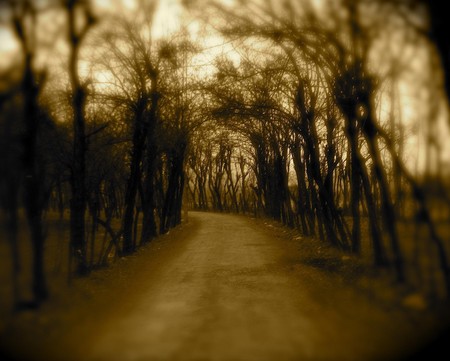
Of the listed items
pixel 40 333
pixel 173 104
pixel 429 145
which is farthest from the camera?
pixel 173 104

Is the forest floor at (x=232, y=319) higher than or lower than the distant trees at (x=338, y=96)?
lower

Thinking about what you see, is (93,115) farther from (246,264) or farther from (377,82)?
(377,82)

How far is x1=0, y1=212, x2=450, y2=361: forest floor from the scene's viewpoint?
641 cm

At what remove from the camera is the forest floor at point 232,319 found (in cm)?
641

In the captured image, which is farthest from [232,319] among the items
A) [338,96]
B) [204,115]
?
[204,115]

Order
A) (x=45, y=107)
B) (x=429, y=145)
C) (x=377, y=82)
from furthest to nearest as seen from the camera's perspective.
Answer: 1. (x=377, y=82)
2. (x=45, y=107)
3. (x=429, y=145)

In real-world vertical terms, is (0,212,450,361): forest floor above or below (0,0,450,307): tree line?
below

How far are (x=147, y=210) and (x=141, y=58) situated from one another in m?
7.67

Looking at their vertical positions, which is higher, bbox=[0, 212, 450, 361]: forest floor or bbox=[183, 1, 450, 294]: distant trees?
bbox=[183, 1, 450, 294]: distant trees

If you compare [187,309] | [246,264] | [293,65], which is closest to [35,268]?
[187,309]

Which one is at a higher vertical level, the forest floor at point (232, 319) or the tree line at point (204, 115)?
the tree line at point (204, 115)

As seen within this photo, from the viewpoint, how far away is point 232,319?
8.16 metres

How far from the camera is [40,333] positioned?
728 centimetres

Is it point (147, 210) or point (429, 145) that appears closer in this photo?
point (429, 145)
